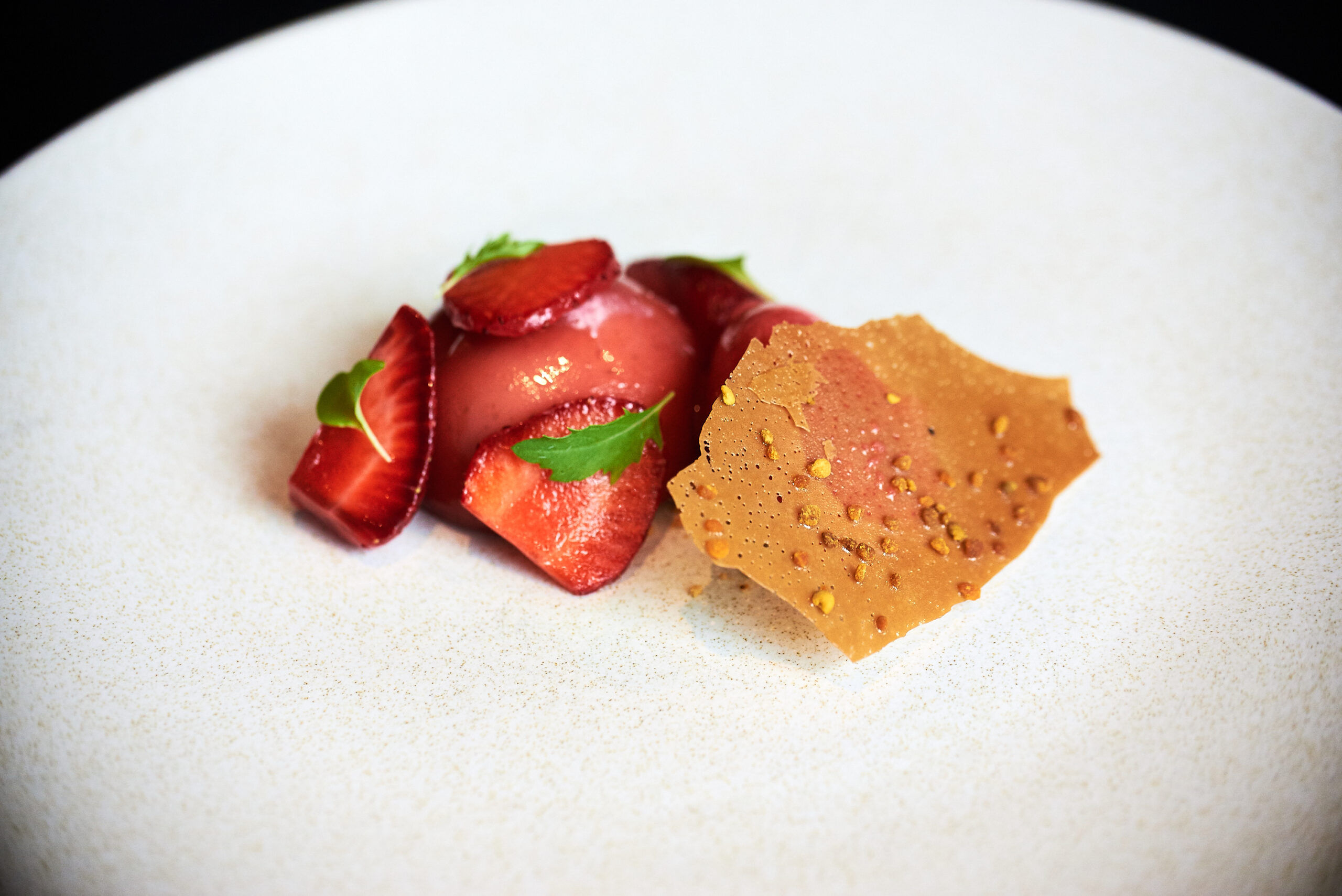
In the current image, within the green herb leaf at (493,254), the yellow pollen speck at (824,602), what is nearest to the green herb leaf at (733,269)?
the green herb leaf at (493,254)

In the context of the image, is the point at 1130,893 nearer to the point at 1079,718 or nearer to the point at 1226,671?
the point at 1079,718

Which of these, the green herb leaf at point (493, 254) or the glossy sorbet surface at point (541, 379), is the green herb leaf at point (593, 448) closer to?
the glossy sorbet surface at point (541, 379)

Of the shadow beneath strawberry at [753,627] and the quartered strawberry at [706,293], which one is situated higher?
the quartered strawberry at [706,293]

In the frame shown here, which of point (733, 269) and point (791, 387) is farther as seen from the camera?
point (733, 269)

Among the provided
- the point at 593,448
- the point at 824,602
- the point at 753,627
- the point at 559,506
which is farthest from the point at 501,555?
the point at 824,602

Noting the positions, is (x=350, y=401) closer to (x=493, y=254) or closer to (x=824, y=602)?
(x=493, y=254)

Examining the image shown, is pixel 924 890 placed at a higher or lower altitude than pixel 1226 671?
lower

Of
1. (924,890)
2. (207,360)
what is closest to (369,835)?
(924,890)
